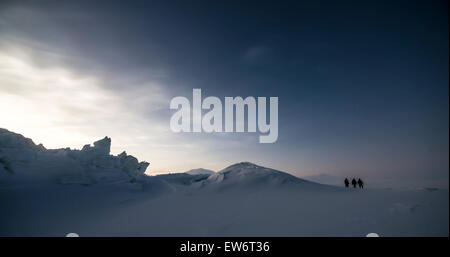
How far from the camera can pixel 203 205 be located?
13.3m

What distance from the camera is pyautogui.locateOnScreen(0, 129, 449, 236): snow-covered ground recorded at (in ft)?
30.6

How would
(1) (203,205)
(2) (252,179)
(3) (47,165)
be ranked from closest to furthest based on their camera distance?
1. (1) (203,205)
2. (2) (252,179)
3. (3) (47,165)

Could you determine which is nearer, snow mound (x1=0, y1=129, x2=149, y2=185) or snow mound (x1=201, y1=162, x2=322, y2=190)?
snow mound (x1=201, y1=162, x2=322, y2=190)

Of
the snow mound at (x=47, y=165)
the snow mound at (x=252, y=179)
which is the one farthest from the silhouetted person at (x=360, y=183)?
the snow mound at (x=47, y=165)

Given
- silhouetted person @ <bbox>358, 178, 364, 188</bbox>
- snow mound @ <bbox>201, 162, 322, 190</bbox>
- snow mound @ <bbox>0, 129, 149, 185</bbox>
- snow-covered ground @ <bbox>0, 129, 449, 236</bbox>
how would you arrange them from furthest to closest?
silhouetted person @ <bbox>358, 178, 364, 188</bbox>
snow mound @ <bbox>0, 129, 149, 185</bbox>
snow mound @ <bbox>201, 162, 322, 190</bbox>
snow-covered ground @ <bbox>0, 129, 449, 236</bbox>

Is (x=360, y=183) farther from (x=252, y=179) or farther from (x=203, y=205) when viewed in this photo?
(x=203, y=205)

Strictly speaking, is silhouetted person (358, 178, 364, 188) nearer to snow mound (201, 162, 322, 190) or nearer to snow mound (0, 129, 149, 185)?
snow mound (201, 162, 322, 190)

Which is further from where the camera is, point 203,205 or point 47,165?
point 47,165

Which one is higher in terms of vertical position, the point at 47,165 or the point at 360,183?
the point at 47,165

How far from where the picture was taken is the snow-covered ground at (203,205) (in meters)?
9.33

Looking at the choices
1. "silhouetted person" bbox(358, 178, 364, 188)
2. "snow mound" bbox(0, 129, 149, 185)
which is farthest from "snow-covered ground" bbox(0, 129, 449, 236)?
"silhouetted person" bbox(358, 178, 364, 188)

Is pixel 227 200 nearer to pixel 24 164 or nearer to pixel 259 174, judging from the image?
pixel 259 174

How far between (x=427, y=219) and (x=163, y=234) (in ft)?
38.6

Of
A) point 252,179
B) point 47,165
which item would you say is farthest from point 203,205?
point 47,165
